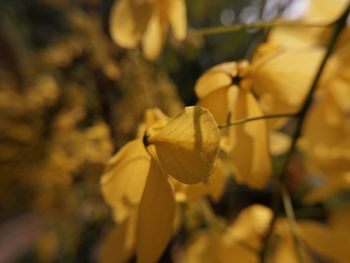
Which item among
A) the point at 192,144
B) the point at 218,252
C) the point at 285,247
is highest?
the point at 192,144

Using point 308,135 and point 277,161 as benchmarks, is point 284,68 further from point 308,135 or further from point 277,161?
point 277,161

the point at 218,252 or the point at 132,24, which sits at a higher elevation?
the point at 132,24

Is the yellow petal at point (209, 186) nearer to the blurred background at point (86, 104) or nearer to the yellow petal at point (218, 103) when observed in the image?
the yellow petal at point (218, 103)

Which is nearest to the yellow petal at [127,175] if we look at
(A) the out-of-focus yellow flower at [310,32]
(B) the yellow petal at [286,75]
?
(B) the yellow petal at [286,75]

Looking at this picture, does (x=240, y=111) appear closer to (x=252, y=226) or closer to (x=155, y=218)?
(x=155, y=218)

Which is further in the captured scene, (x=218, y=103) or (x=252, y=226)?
(x=252, y=226)

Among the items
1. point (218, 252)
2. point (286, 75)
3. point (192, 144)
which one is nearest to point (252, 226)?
point (218, 252)

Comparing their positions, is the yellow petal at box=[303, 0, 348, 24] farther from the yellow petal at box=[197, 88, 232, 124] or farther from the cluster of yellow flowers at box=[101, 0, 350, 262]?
the yellow petal at box=[197, 88, 232, 124]

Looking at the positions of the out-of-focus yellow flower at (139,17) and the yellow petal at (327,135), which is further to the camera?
the yellow petal at (327,135)
